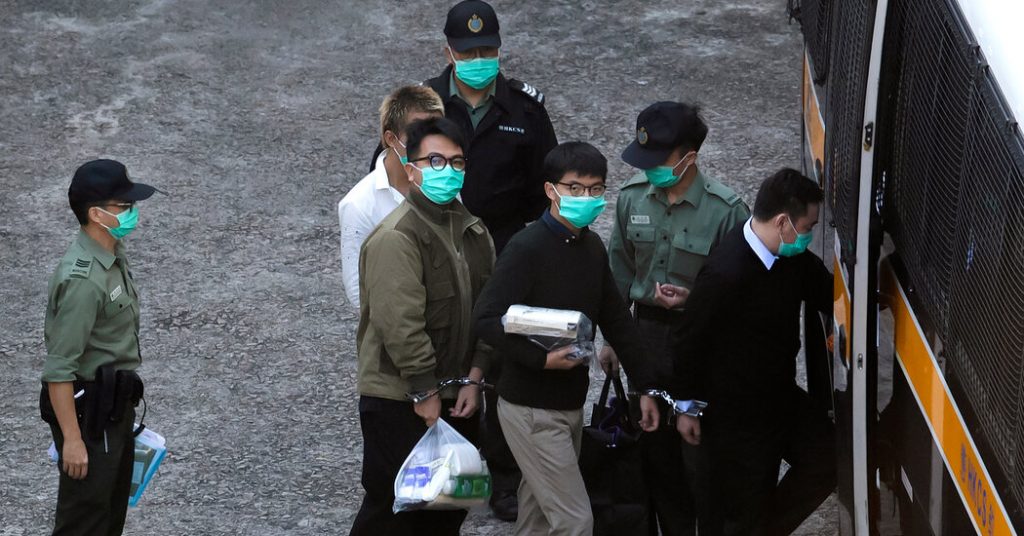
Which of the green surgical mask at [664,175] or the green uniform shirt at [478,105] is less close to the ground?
the green surgical mask at [664,175]

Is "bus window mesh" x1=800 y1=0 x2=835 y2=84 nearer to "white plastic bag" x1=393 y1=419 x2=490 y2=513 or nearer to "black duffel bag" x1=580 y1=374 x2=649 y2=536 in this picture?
"black duffel bag" x1=580 y1=374 x2=649 y2=536

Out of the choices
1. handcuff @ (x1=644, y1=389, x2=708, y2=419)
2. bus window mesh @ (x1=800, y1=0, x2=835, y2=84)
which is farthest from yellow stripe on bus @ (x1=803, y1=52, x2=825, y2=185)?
handcuff @ (x1=644, y1=389, x2=708, y2=419)

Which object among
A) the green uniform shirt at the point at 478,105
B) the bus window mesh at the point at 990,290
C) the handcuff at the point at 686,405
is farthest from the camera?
the green uniform shirt at the point at 478,105

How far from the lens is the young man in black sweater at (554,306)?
4461 mm

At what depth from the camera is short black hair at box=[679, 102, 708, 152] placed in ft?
15.9

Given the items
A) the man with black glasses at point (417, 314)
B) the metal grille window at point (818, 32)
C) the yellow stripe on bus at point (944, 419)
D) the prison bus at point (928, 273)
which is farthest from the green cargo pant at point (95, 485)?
the metal grille window at point (818, 32)

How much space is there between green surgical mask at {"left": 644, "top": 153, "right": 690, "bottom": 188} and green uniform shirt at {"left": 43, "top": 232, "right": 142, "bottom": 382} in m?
1.69

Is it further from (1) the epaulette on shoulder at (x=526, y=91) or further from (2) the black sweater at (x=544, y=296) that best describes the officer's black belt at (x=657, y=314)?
(1) the epaulette on shoulder at (x=526, y=91)

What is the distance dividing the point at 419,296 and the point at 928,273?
152 centimetres

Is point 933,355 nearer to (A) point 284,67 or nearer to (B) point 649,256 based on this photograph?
(B) point 649,256

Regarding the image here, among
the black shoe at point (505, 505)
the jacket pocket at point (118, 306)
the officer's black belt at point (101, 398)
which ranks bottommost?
the black shoe at point (505, 505)

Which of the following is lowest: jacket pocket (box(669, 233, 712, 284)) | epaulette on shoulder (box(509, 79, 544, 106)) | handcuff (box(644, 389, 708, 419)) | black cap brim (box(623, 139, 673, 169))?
handcuff (box(644, 389, 708, 419))

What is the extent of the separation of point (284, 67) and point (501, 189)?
4648 millimetres

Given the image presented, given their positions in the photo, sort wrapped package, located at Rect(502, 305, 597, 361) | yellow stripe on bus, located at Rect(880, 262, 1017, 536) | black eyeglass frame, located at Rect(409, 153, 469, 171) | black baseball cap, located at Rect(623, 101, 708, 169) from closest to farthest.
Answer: yellow stripe on bus, located at Rect(880, 262, 1017, 536)
wrapped package, located at Rect(502, 305, 597, 361)
black eyeglass frame, located at Rect(409, 153, 469, 171)
black baseball cap, located at Rect(623, 101, 708, 169)
